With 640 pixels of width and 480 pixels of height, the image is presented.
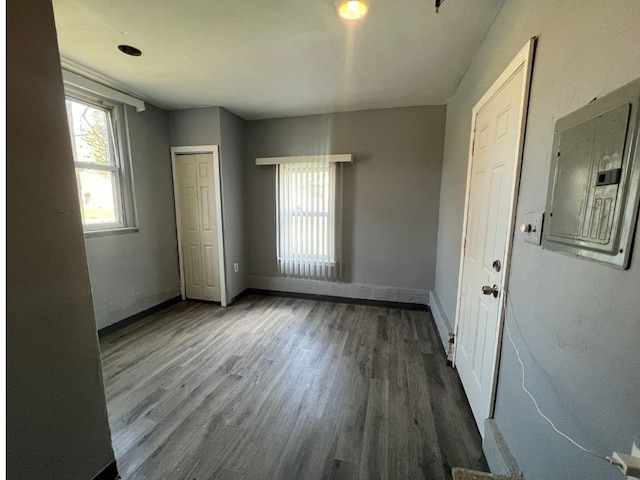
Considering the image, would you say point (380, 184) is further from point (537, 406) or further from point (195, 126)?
point (537, 406)

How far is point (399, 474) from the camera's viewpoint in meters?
1.27

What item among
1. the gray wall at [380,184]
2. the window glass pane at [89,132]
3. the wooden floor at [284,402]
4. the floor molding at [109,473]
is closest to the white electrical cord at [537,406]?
the wooden floor at [284,402]

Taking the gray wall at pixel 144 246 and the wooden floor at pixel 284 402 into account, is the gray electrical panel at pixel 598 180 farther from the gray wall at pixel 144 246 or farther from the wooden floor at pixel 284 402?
the gray wall at pixel 144 246

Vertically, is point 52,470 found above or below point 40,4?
below

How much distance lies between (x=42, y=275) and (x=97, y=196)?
2.10 m

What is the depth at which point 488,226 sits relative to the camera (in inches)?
60.6

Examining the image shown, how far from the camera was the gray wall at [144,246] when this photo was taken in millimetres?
2592

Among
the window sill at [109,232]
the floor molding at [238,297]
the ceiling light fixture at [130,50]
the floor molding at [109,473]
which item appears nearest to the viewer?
the floor molding at [109,473]

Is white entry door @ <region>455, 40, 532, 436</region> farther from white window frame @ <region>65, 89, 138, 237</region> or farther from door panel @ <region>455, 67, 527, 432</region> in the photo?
white window frame @ <region>65, 89, 138, 237</region>

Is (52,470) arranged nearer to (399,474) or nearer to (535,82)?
(399,474)

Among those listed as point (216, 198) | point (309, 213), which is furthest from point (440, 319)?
point (216, 198)

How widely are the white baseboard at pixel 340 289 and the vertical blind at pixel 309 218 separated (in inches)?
6.0

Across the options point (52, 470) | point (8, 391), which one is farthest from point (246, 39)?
point (52, 470)

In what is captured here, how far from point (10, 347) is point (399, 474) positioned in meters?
1.77
